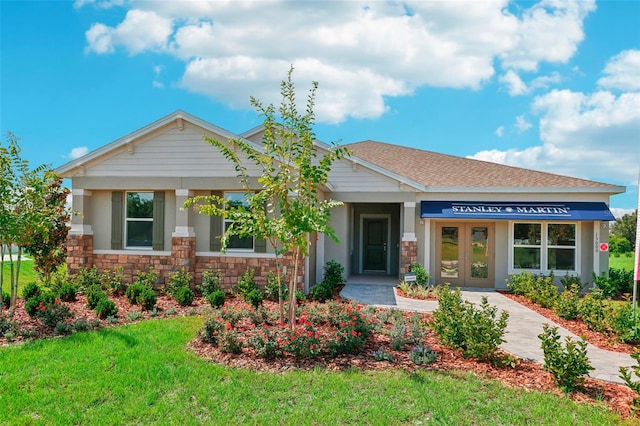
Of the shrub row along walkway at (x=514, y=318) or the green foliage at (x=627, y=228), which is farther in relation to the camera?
the green foliage at (x=627, y=228)

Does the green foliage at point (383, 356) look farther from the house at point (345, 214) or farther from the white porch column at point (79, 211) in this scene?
the white porch column at point (79, 211)

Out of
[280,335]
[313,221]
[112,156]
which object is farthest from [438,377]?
[112,156]

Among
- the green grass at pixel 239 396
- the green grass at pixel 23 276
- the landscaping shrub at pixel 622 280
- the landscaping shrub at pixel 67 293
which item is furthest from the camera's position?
the green grass at pixel 23 276

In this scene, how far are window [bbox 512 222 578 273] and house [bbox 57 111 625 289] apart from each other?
4 centimetres

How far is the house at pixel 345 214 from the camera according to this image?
12891mm

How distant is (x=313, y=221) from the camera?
7.35 m

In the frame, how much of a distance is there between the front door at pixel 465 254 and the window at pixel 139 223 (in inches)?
402

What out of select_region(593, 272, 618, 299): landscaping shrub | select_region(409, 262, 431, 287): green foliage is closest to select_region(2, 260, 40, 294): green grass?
select_region(409, 262, 431, 287): green foliage

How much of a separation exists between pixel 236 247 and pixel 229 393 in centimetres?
776

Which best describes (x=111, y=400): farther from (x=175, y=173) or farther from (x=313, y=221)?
(x=175, y=173)

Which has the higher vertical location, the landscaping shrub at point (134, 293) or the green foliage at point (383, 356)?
the landscaping shrub at point (134, 293)

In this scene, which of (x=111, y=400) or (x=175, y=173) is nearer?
(x=111, y=400)

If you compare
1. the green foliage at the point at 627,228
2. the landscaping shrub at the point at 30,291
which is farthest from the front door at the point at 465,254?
the green foliage at the point at 627,228

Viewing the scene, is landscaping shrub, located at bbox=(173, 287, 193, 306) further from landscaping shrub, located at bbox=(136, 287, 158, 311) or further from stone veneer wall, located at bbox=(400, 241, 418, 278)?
stone veneer wall, located at bbox=(400, 241, 418, 278)
